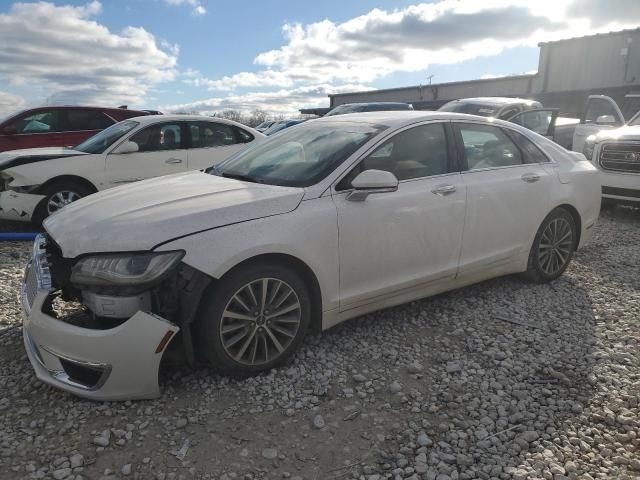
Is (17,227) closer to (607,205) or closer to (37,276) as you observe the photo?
(37,276)

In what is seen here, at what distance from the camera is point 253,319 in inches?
115

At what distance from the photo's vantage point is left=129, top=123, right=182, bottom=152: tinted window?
7.00 meters

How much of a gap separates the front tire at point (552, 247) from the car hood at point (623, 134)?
3.67 m

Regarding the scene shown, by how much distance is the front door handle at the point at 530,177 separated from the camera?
4262 mm

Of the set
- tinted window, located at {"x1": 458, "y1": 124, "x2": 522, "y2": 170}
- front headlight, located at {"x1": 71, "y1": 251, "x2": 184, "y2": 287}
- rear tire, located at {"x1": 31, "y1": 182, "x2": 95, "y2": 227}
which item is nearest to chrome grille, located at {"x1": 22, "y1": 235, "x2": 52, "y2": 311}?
front headlight, located at {"x1": 71, "y1": 251, "x2": 184, "y2": 287}

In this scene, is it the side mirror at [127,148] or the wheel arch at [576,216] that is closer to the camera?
the wheel arch at [576,216]

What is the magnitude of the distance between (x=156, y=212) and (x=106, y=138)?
4.82 m

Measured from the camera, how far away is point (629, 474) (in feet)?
7.69

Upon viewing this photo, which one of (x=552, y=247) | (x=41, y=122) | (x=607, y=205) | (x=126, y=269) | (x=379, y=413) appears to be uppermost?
(x=41, y=122)

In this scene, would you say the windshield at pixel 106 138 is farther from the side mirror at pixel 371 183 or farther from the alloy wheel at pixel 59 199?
the side mirror at pixel 371 183

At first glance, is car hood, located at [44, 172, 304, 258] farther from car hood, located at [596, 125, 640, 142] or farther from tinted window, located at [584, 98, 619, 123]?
tinted window, located at [584, 98, 619, 123]

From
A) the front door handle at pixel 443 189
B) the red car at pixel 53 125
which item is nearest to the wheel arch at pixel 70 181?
the red car at pixel 53 125

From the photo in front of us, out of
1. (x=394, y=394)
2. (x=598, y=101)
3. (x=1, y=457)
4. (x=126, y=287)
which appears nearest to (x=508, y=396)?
(x=394, y=394)

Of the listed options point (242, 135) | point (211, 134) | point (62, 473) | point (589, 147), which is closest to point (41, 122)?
point (211, 134)
